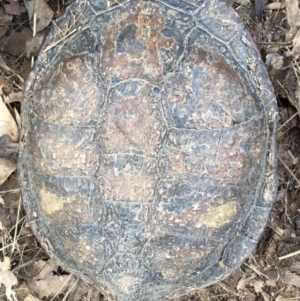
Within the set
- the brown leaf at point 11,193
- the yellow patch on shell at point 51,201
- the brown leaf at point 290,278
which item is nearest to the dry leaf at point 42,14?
the brown leaf at point 11,193

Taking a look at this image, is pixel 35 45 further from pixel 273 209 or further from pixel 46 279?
pixel 273 209

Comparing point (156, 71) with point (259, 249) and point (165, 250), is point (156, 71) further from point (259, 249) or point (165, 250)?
point (259, 249)

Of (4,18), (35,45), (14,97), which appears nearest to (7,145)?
(14,97)

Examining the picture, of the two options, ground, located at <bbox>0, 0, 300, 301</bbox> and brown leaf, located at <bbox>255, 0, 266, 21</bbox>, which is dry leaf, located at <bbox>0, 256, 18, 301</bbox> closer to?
ground, located at <bbox>0, 0, 300, 301</bbox>

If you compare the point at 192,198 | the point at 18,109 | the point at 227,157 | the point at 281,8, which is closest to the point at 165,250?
the point at 192,198

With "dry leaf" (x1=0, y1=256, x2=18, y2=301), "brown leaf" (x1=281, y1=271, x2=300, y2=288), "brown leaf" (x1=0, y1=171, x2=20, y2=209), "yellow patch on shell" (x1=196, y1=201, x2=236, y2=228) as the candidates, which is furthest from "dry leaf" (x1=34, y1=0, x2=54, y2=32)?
"brown leaf" (x1=281, y1=271, x2=300, y2=288)

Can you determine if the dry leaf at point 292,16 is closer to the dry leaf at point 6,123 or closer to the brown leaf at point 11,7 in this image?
the brown leaf at point 11,7
